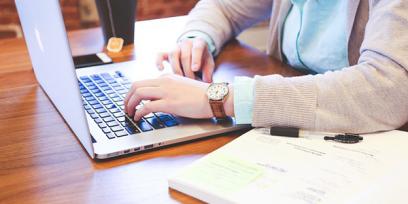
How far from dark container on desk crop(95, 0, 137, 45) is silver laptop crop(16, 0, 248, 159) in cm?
30

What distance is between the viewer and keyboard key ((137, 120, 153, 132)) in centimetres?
81

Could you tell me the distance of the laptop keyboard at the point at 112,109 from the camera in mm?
817

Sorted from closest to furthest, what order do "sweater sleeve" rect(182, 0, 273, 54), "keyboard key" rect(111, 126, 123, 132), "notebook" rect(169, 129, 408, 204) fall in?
"notebook" rect(169, 129, 408, 204)
"keyboard key" rect(111, 126, 123, 132)
"sweater sleeve" rect(182, 0, 273, 54)

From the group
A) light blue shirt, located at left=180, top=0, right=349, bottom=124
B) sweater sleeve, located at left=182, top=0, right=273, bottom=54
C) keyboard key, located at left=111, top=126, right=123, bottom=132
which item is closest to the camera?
keyboard key, located at left=111, top=126, right=123, bottom=132

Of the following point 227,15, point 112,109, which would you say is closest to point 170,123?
point 112,109

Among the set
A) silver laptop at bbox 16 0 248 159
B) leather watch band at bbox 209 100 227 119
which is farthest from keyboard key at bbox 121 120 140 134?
leather watch band at bbox 209 100 227 119

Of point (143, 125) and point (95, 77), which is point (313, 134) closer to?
point (143, 125)

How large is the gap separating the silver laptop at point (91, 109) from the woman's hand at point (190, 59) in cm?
14

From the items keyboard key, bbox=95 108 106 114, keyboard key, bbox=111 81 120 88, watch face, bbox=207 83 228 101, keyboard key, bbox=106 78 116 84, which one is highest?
watch face, bbox=207 83 228 101

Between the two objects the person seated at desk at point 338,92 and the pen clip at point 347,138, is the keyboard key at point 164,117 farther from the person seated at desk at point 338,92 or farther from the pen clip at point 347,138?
the pen clip at point 347,138

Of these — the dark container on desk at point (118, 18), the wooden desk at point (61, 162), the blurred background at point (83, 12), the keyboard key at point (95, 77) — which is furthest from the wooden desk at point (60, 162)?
the blurred background at point (83, 12)

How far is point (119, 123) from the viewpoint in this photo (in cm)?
84

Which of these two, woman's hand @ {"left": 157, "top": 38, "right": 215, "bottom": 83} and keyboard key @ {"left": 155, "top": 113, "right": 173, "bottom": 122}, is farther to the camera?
woman's hand @ {"left": 157, "top": 38, "right": 215, "bottom": 83}

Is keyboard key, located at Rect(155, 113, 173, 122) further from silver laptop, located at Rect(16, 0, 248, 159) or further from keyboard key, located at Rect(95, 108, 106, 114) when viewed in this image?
keyboard key, located at Rect(95, 108, 106, 114)
